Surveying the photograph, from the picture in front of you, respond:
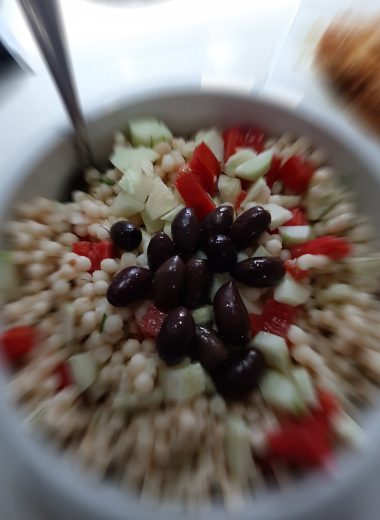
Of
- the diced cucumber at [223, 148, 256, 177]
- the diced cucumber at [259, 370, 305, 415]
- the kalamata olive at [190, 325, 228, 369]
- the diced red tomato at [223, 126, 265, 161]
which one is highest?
the diced red tomato at [223, 126, 265, 161]

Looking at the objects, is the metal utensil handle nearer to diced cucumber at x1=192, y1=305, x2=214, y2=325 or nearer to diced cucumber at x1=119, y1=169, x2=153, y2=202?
diced cucumber at x1=119, y1=169, x2=153, y2=202

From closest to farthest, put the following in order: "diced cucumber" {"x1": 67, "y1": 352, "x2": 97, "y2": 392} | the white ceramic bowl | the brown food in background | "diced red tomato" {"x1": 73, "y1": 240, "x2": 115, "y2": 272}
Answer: the white ceramic bowl → "diced cucumber" {"x1": 67, "y1": 352, "x2": 97, "y2": 392} → "diced red tomato" {"x1": 73, "y1": 240, "x2": 115, "y2": 272} → the brown food in background

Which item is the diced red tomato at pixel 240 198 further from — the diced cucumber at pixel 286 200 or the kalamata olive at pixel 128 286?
the kalamata olive at pixel 128 286

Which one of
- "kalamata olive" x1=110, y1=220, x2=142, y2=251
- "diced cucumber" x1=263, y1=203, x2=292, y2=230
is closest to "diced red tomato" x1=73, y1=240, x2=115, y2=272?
"kalamata olive" x1=110, y1=220, x2=142, y2=251

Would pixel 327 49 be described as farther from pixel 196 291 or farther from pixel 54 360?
pixel 54 360

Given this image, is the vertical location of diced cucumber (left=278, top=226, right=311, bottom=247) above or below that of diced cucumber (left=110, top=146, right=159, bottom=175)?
below

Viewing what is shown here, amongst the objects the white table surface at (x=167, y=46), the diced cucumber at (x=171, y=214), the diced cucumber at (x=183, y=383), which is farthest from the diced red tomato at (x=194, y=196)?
the white table surface at (x=167, y=46)

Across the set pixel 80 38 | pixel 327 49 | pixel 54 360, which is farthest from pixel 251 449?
pixel 80 38
